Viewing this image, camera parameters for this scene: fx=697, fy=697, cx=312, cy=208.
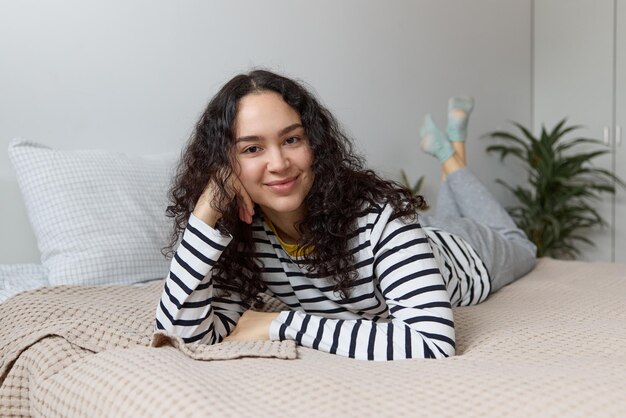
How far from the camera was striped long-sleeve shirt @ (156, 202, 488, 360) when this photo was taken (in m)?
1.16

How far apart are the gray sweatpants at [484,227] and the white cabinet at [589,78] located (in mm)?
1308

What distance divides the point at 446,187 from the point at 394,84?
0.66 metres

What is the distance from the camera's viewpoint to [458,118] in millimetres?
2791

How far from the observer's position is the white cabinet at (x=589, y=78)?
347 centimetres

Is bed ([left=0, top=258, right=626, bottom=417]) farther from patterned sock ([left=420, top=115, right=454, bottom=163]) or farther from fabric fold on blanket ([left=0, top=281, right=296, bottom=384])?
patterned sock ([left=420, top=115, right=454, bottom=163])

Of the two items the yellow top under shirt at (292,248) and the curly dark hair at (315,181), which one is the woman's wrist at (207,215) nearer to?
the curly dark hair at (315,181)

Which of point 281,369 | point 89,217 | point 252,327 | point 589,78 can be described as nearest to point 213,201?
point 252,327

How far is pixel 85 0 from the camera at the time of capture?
2123mm

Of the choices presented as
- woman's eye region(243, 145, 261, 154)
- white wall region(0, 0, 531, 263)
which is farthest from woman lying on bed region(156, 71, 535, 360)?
white wall region(0, 0, 531, 263)

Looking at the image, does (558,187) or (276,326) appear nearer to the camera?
(276,326)

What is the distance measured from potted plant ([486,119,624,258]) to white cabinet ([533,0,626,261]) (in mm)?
73

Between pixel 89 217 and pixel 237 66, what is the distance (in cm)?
94

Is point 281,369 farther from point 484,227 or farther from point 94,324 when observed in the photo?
Answer: point 484,227

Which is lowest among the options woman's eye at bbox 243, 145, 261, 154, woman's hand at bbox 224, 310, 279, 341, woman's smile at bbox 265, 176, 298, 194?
woman's hand at bbox 224, 310, 279, 341
